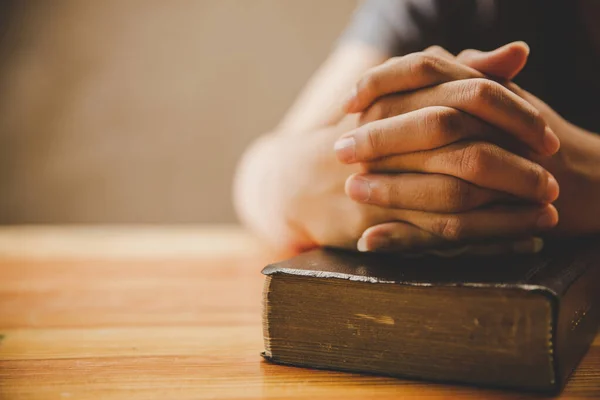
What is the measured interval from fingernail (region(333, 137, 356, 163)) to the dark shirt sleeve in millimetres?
596

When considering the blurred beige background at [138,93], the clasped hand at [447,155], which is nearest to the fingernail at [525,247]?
the clasped hand at [447,155]

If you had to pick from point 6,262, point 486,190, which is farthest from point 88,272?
point 486,190

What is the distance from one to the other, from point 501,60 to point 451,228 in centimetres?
16

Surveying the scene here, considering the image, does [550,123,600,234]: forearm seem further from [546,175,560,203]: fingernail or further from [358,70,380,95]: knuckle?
[358,70,380,95]: knuckle

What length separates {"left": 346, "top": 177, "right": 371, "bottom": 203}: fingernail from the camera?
20.4 inches

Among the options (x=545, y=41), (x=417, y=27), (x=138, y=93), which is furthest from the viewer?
(x=138, y=93)

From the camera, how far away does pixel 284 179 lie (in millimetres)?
790

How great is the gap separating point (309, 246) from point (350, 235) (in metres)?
0.28

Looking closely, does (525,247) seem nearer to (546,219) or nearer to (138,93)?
(546,219)

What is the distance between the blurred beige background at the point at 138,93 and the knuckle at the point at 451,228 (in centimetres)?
137

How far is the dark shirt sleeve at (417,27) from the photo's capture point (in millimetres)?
1050

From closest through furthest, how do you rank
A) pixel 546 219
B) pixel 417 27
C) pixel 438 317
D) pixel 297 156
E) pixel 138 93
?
pixel 438 317, pixel 546 219, pixel 297 156, pixel 417 27, pixel 138 93

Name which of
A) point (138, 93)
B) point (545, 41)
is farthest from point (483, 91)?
point (138, 93)

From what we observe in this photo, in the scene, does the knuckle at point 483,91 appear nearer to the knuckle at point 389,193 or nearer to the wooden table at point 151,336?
the knuckle at point 389,193
